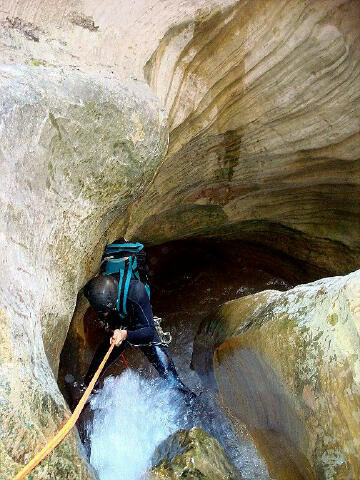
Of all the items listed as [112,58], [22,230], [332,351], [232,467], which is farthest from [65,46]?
[232,467]

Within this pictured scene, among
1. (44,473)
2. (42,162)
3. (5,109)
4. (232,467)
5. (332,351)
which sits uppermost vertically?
(5,109)

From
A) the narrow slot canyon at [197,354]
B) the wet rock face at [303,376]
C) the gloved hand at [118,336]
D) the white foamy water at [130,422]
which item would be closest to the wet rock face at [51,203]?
the gloved hand at [118,336]

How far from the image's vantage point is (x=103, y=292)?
377 centimetres

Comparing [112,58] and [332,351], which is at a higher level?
[112,58]

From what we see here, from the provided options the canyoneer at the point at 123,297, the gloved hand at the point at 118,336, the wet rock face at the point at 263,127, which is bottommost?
the gloved hand at the point at 118,336

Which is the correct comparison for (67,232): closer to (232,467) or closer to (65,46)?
(65,46)

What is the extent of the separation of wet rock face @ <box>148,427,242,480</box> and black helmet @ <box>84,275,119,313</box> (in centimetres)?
115

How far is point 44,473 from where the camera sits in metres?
2.08

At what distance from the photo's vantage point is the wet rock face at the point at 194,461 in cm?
278

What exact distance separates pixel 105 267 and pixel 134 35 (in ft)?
6.30

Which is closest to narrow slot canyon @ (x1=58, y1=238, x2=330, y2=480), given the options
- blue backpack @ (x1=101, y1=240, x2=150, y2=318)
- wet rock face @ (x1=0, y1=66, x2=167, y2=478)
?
blue backpack @ (x1=101, y1=240, x2=150, y2=318)

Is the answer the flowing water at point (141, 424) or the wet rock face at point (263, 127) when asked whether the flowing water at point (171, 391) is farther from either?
the wet rock face at point (263, 127)

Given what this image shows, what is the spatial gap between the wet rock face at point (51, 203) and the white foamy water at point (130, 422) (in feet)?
3.42

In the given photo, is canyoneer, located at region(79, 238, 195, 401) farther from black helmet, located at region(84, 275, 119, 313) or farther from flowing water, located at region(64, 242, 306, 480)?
flowing water, located at region(64, 242, 306, 480)
